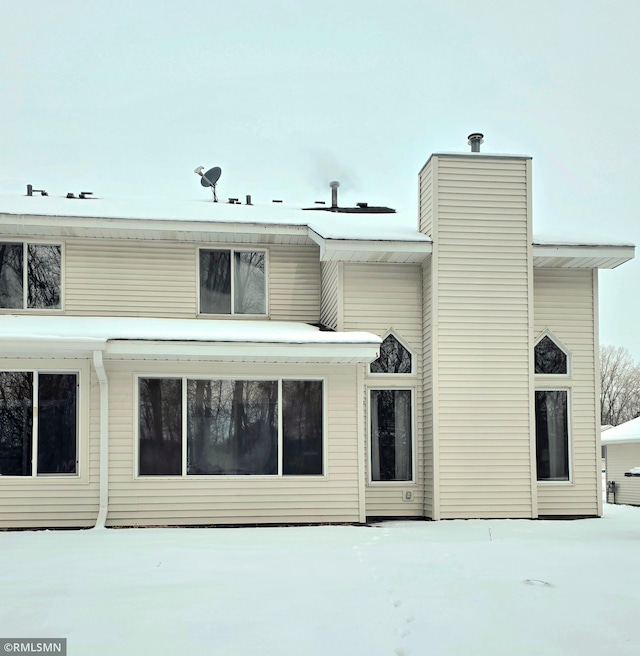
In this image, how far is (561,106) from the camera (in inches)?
1561

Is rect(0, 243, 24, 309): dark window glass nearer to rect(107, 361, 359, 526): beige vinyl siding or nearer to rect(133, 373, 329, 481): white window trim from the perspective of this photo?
rect(107, 361, 359, 526): beige vinyl siding

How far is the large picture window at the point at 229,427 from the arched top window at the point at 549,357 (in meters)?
3.69

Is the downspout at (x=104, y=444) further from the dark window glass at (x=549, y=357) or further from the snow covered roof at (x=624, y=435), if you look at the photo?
the snow covered roof at (x=624, y=435)

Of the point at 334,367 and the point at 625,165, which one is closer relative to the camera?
the point at 334,367

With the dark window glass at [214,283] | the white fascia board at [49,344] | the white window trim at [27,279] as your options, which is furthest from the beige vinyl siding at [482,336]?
the white window trim at [27,279]

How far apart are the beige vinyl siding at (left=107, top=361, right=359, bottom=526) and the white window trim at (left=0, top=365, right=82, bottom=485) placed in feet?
1.28

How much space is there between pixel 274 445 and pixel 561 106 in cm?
3302

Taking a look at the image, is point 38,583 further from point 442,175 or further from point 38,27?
point 38,27

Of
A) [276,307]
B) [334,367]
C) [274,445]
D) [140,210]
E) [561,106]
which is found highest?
[561,106]

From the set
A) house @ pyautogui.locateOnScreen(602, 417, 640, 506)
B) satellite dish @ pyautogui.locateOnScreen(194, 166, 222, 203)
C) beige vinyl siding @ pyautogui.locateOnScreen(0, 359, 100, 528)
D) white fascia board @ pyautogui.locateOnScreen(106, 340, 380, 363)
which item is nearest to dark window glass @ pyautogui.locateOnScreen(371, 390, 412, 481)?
white fascia board @ pyautogui.locateOnScreen(106, 340, 380, 363)

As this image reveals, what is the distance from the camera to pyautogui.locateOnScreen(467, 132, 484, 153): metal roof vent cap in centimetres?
1309

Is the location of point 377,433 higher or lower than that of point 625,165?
lower

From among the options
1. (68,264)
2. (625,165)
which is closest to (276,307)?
(68,264)

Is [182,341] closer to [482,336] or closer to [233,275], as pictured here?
[233,275]
